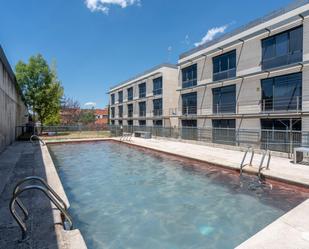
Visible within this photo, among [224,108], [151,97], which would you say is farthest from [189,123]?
[151,97]

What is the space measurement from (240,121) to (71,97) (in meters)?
39.4

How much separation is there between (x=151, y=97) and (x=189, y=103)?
873 cm

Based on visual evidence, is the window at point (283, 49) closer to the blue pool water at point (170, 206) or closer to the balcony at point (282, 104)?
the balcony at point (282, 104)

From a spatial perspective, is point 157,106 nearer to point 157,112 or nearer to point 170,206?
point 157,112

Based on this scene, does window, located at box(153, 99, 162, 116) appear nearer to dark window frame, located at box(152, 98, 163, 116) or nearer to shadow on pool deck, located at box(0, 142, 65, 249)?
dark window frame, located at box(152, 98, 163, 116)

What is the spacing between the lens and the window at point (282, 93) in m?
13.6

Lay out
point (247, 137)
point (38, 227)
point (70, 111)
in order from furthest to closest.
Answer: point (70, 111), point (247, 137), point (38, 227)

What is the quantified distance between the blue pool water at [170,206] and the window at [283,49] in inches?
392

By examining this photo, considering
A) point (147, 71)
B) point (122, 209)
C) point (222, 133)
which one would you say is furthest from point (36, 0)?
point (147, 71)

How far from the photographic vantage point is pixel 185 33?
19.6 m

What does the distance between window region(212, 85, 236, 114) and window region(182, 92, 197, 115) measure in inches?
106

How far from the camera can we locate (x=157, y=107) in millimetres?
29219

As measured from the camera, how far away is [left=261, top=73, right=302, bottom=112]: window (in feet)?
44.6

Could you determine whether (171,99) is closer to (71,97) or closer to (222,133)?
(222,133)
